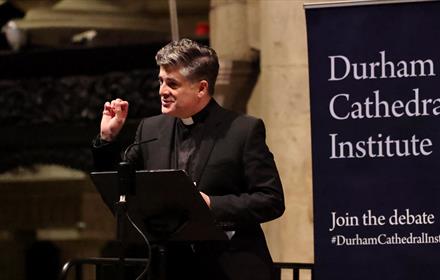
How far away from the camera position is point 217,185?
15.2ft

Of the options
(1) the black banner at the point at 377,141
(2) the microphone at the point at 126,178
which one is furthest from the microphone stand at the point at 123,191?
(1) the black banner at the point at 377,141

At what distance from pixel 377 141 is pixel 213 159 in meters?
0.85

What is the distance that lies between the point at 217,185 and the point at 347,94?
0.86 metres

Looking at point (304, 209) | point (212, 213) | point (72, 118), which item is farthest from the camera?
point (72, 118)

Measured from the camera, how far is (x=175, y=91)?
15.2 feet

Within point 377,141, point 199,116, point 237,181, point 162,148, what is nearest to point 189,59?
point 199,116

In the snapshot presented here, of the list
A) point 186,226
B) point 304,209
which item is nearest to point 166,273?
point 186,226

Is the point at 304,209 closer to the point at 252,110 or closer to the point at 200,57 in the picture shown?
the point at 252,110

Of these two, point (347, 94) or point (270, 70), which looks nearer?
point (347, 94)

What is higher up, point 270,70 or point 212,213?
point 270,70

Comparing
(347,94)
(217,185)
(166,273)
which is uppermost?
(347,94)

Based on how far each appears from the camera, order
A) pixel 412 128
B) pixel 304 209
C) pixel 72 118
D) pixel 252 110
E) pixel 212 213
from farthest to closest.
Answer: pixel 72 118, pixel 252 110, pixel 304 209, pixel 412 128, pixel 212 213

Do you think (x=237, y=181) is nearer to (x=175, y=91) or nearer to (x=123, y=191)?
(x=175, y=91)

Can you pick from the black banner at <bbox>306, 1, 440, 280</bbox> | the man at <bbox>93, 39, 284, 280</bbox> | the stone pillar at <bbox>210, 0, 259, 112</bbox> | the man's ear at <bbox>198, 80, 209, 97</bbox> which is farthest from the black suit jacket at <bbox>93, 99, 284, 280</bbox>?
the stone pillar at <bbox>210, 0, 259, 112</bbox>
